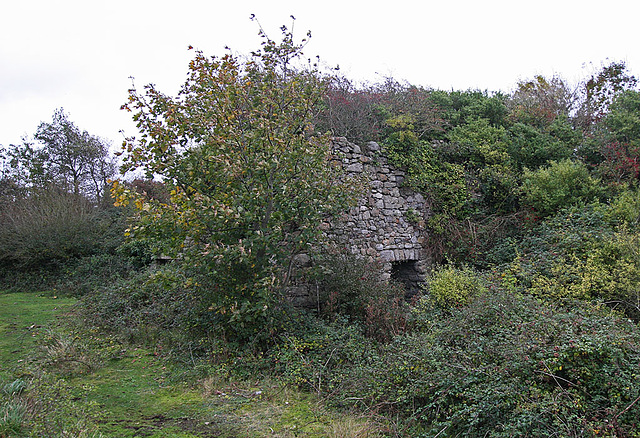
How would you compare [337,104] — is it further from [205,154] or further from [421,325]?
[421,325]

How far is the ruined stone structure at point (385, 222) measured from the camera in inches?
324

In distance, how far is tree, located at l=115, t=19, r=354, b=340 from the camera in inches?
207

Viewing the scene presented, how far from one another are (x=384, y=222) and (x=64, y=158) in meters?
17.9

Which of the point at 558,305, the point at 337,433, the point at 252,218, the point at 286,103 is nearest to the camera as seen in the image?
the point at 337,433

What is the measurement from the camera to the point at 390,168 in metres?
9.29

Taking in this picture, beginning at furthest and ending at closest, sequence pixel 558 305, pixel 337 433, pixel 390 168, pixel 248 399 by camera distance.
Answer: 1. pixel 390 168
2. pixel 558 305
3. pixel 248 399
4. pixel 337 433

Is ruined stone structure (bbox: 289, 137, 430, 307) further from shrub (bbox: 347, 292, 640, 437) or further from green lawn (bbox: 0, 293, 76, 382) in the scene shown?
green lawn (bbox: 0, 293, 76, 382)

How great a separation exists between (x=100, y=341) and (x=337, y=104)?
6.72m

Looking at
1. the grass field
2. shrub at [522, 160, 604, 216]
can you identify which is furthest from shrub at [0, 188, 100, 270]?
shrub at [522, 160, 604, 216]

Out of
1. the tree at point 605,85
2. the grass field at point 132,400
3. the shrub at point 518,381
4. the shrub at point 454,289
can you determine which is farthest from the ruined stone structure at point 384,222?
the tree at point 605,85

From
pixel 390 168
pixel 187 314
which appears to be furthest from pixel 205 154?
pixel 390 168

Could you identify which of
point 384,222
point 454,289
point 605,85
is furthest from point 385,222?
point 605,85

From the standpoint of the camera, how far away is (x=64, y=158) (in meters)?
19.9

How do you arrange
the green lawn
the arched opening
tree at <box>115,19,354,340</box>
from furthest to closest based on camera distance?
the arched opening → the green lawn → tree at <box>115,19,354,340</box>
